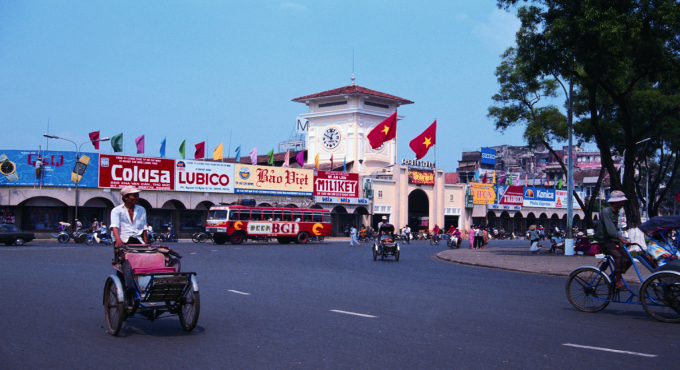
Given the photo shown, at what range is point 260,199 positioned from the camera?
51250 millimetres

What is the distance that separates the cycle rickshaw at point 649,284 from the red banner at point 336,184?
45302mm

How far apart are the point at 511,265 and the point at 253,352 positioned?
16591 millimetres

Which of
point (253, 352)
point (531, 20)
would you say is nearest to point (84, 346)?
point (253, 352)

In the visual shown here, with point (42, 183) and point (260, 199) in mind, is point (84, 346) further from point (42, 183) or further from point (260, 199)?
point (260, 199)

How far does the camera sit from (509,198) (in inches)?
2881

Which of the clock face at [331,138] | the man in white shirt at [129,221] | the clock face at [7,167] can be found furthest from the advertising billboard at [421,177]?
the man in white shirt at [129,221]

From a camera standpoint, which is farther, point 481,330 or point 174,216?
point 174,216

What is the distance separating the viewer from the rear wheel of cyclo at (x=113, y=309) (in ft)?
24.1

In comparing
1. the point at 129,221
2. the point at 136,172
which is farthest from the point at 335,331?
the point at 136,172

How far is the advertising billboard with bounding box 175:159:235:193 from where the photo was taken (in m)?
47.1

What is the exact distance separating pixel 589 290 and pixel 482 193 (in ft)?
198

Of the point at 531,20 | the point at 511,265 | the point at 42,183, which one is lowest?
the point at 511,265

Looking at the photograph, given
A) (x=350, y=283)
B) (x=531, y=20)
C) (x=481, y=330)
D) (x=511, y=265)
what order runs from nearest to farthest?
1. (x=481, y=330)
2. (x=350, y=283)
3. (x=511, y=265)
4. (x=531, y=20)

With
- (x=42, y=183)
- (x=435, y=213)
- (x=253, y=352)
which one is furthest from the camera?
(x=435, y=213)
